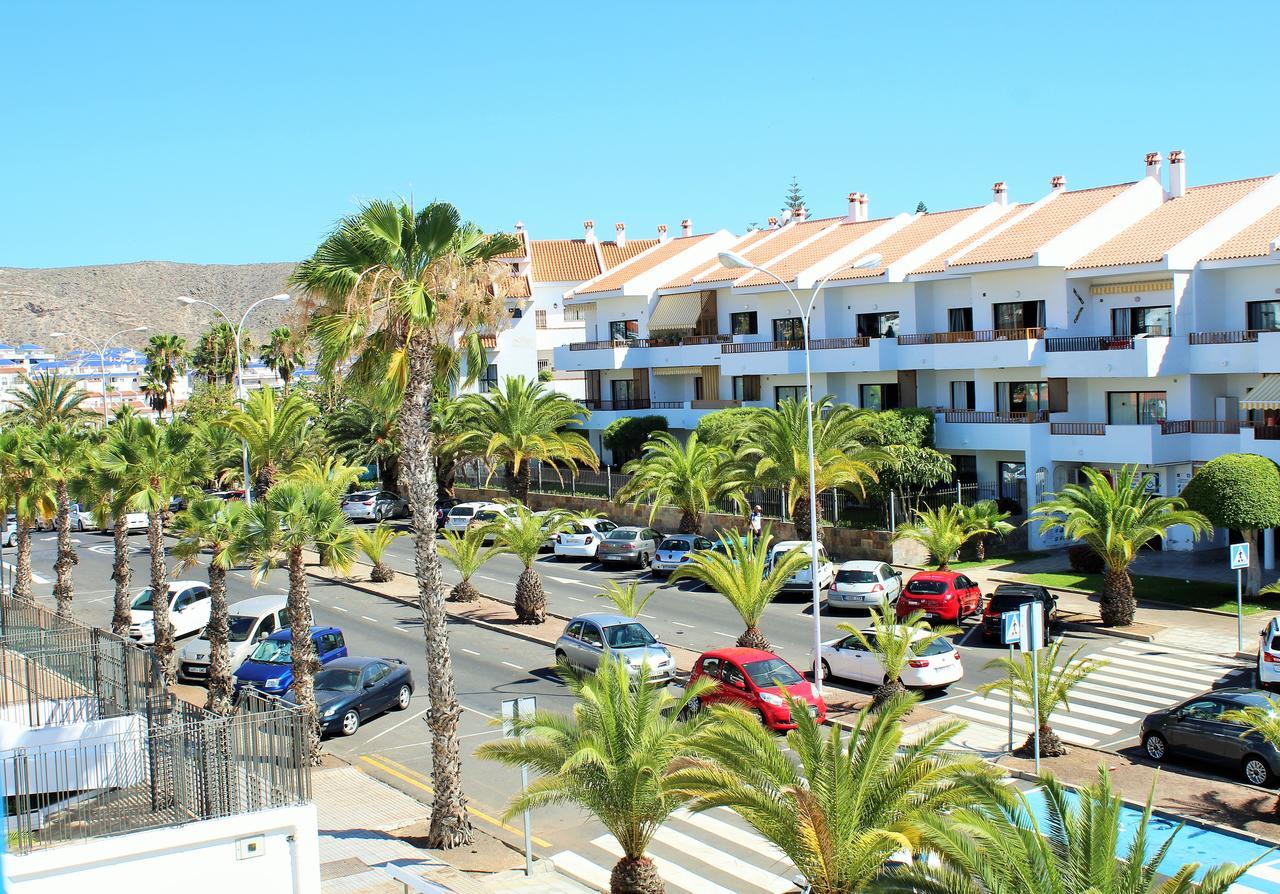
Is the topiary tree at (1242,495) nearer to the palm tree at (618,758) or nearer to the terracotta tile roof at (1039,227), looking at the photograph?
the terracotta tile roof at (1039,227)

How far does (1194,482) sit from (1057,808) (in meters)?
23.5

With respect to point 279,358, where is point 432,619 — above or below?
below

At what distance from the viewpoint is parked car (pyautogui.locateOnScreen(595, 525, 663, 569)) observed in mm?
40781

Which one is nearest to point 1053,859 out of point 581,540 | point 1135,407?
point 581,540

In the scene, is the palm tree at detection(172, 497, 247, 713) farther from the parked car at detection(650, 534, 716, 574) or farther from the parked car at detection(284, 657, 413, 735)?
the parked car at detection(650, 534, 716, 574)

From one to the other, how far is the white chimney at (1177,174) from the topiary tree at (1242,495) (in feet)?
54.1

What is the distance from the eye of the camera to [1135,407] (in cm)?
4069

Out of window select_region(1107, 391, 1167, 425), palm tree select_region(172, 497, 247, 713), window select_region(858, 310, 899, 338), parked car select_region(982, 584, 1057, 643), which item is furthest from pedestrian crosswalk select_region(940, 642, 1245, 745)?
window select_region(858, 310, 899, 338)

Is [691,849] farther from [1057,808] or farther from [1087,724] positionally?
[1087,724]

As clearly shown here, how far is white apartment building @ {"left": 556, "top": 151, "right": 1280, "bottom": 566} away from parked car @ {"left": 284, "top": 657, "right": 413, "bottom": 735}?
13732mm

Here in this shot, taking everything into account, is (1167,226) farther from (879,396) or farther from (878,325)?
(879,396)

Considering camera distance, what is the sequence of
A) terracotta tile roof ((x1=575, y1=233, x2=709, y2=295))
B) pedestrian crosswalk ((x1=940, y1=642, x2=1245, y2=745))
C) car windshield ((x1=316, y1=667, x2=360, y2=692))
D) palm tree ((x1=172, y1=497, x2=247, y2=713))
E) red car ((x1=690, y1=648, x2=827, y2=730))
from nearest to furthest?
red car ((x1=690, y1=648, x2=827, y2=730)) → pedestrian crosswalk ((x1=940, y1=642, x2=1245, y2=745)) → palm tree ((x1=172, y1=497, x2=247, y2=713)) → car windshield ((x1=316, y1=667, x2=360, y2=692)) → terracotta tile roof ((x1=575, y1=233, x2=709, y2=295))

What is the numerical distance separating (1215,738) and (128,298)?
16847cm

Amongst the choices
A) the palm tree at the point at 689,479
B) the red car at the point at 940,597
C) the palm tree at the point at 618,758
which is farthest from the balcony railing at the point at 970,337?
the palm tree at the point at 618,758
